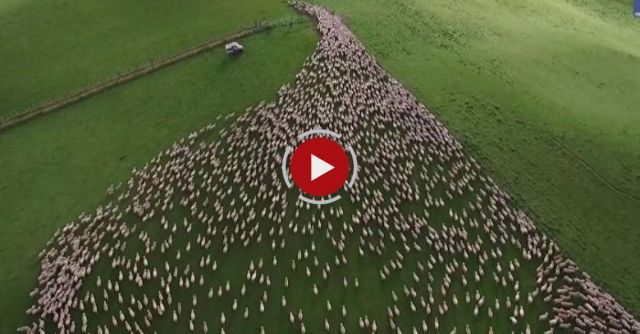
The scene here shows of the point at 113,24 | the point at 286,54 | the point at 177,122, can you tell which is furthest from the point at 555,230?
the point at 113,24

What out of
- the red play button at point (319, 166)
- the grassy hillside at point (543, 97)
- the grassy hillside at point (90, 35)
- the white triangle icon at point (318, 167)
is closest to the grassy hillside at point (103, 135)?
the grassy hillside at point (90, 35)

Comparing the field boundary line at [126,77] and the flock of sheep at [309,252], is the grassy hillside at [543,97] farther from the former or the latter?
the field boundary line at [126,77]

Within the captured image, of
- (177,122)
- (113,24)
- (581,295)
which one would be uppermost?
(113,24)

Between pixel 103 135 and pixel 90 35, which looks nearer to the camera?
pixel 103 135

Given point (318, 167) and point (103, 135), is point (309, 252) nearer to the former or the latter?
point (318, 167)

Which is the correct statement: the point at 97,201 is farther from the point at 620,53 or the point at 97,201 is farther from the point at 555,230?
the point at 620,53

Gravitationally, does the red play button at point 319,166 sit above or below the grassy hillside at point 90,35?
below
